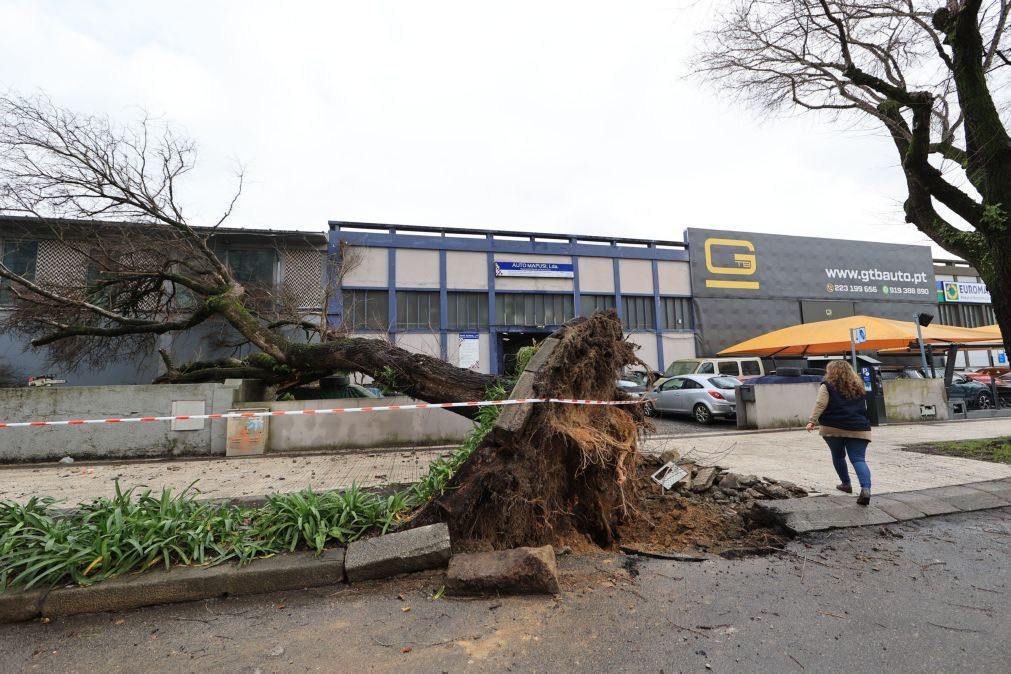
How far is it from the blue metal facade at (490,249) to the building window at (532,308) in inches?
11.5

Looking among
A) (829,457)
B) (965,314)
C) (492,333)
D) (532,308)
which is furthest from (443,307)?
(965,314)

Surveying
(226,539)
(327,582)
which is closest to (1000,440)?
(327,582)

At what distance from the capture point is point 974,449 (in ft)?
25.4

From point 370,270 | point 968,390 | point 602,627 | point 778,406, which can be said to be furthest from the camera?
point 370,270

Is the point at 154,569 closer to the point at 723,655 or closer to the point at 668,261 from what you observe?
the point at 723,655

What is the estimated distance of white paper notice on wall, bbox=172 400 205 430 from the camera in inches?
354

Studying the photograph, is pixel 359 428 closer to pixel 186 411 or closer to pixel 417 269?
pixel 186 411

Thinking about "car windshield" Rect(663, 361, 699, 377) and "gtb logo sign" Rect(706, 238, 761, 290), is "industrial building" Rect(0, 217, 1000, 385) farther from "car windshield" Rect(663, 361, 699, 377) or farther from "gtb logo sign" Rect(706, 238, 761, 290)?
"car windshield" Rect(663, 361, 699, 377)

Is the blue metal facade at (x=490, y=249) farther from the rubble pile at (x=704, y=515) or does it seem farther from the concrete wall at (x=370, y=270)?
the rubble pile at (x=704, y=515)

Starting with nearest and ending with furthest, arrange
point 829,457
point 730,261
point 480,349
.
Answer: point 829,457
point 480,349
point 730,261

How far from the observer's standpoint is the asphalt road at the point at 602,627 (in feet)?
7.79

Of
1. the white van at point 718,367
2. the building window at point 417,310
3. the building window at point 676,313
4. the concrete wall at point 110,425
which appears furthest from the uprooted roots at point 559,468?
the building window at point 676,313

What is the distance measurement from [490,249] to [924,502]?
69.8 ft

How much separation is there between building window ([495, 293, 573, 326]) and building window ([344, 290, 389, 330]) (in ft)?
18.6
